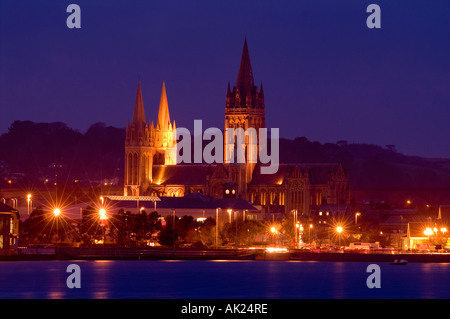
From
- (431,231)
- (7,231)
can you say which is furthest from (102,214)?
(431,231)

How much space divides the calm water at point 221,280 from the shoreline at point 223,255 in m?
0.67

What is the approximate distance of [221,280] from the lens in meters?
102

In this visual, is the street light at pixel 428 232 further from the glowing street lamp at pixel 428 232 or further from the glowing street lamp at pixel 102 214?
the glowing street lamp at pixel 102 214

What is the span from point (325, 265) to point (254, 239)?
108ft

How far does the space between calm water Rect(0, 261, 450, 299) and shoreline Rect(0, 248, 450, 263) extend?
2.19 ft

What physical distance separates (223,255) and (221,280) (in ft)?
66.2

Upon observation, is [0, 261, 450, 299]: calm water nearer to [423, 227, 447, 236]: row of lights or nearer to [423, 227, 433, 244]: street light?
[423, 227, 433, 244]: street light

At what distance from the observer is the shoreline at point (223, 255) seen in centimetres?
11656

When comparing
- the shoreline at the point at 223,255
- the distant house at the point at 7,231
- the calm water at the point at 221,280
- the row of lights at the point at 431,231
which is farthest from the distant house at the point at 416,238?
the distant house at the point at 7,231

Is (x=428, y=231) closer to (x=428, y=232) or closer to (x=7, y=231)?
(x=428, y=232)
